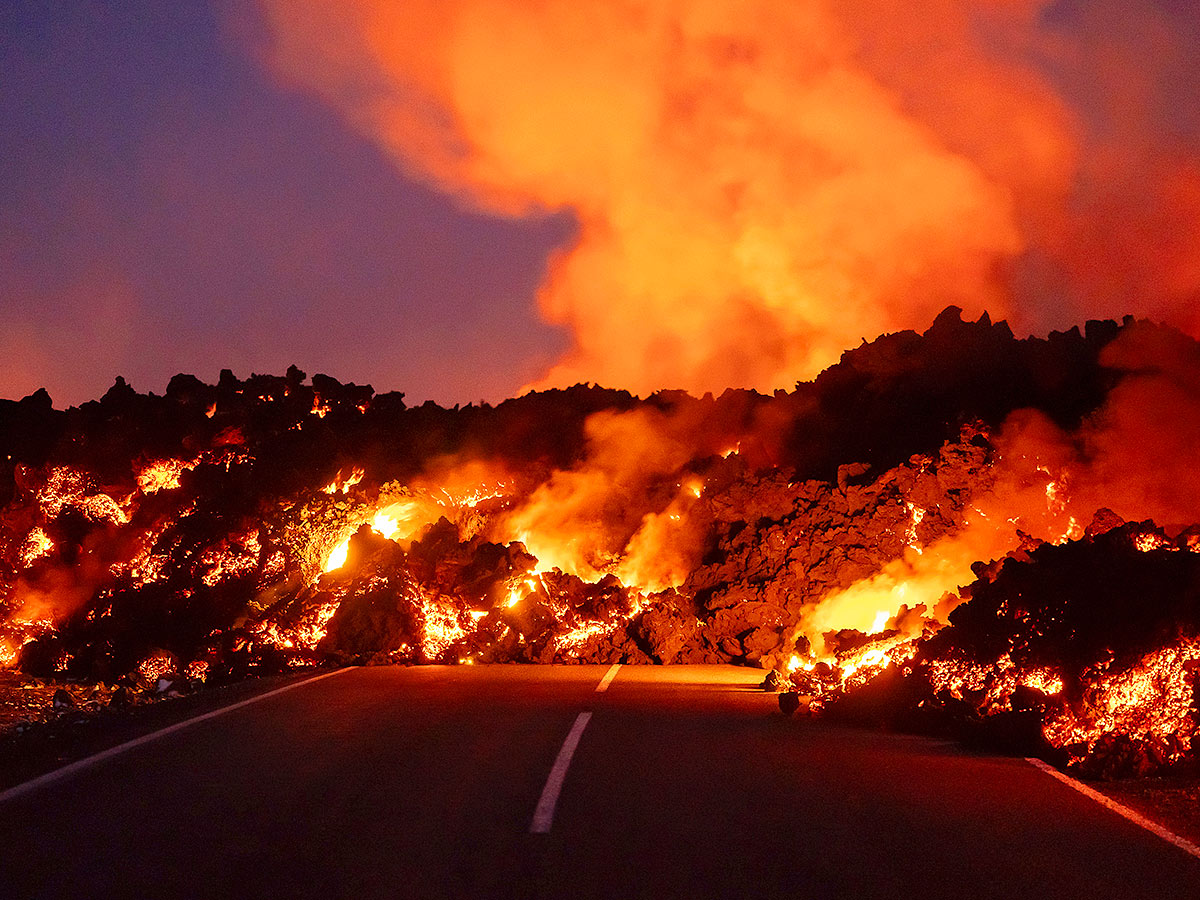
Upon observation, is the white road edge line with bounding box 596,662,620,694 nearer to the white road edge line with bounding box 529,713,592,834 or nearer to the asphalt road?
the white road edge line with bounding box 529,713,592,834

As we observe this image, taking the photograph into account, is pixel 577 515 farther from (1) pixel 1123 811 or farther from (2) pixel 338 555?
(1) pixel 1123 811

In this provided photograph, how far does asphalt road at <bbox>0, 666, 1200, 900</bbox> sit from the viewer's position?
20.6ft

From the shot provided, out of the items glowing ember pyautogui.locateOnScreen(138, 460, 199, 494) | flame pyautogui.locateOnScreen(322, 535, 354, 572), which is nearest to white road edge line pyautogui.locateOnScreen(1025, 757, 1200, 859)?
flame pyautogui.locateOnScreen(322, 535, 354, 572)

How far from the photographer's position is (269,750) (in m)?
10.6

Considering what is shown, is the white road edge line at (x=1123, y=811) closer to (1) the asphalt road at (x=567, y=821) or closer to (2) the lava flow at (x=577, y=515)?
(1) the asphalt road at (x=567, y=821)

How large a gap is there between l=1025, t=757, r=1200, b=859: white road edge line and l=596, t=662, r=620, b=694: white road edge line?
728cm

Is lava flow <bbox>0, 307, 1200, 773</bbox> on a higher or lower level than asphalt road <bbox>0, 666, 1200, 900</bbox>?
higher

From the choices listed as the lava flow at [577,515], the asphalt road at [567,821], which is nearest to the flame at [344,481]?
the lava flow at [577,515]

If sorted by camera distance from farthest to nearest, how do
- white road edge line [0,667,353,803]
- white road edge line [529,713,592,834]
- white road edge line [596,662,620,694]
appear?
white road edge line [596,662,620,694], white road edge line [0,667,353,803], white road edge line [529,713,592,834]

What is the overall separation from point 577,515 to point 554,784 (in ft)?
65.7

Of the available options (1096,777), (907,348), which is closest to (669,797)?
(1096,777)

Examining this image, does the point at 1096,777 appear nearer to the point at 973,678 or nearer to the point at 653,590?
the point at 973,678

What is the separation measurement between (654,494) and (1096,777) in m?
19.6

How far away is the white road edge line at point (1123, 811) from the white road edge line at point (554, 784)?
393cm
